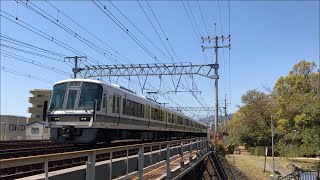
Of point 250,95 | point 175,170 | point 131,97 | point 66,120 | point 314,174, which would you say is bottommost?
point 314,174

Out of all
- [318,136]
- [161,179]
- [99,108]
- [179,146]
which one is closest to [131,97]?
[99,108]

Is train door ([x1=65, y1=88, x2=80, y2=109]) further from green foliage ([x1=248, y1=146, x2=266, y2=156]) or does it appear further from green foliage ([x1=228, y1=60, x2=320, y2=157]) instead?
green foliage ([x1=248, y1=146, x2=266, y2=156])

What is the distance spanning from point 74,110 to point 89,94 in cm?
100

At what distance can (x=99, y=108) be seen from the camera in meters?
17.5

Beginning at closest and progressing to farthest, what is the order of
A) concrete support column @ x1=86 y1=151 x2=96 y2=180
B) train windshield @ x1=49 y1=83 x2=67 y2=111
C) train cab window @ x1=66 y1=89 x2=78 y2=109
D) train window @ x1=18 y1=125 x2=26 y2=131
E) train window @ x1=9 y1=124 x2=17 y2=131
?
concrete support column @ x1=86 y1=151 x2=96 y2=180 → train cab window @ x1=66 y1=89 x2=78 y2=109 → train windshield @ x1=49 y1=83 x2=67 y2=111 → train window @ x1=9 y1=124 x2=17 y2=131 → train window @ x1=18 y1=125 x2=26 y2=131

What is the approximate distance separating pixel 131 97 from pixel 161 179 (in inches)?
437

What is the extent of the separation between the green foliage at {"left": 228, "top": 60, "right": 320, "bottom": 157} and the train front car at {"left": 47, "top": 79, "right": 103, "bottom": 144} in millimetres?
35492

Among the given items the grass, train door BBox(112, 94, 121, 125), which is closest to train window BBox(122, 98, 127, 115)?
train door BBox(112, 94, 121, 125)

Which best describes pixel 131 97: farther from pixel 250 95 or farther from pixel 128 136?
pixel 250 95

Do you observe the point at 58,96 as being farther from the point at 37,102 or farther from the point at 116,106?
the point at 37,102

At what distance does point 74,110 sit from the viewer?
1727 centimetres

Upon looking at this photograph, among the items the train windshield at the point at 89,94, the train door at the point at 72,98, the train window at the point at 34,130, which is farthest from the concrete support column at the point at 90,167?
the train window at the point at 34,130

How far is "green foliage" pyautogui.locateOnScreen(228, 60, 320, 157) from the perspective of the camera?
180 ft

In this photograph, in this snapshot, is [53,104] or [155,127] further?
[155,127]
